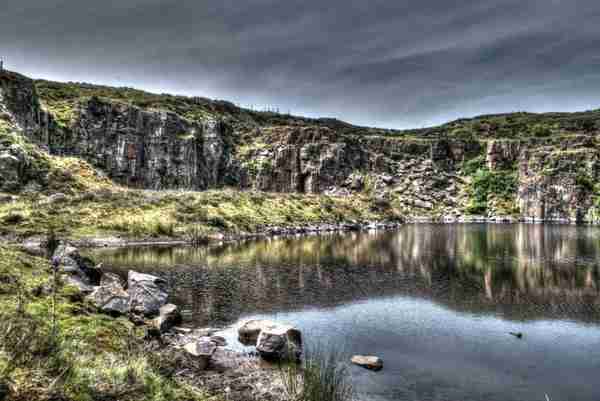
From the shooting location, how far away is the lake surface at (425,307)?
2033 cm

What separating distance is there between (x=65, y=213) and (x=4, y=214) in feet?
30.3

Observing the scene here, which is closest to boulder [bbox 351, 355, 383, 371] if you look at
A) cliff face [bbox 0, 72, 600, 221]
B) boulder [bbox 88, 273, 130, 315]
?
boulder [bbox 88, 273, 130, 315]

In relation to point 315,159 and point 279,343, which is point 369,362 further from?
point 315,159

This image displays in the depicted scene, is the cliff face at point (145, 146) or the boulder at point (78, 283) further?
the cliff face at point (145, 146)

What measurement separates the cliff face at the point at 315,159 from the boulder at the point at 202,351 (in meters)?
110

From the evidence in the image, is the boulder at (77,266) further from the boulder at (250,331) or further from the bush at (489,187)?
the bush at (489,187)

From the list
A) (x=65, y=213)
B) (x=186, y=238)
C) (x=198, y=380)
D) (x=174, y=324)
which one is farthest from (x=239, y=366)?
(x=65, y=213)

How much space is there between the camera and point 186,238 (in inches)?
2997

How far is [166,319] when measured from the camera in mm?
26297

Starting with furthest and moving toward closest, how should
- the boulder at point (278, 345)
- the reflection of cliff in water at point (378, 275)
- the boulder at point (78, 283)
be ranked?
the reflection of cliff in water at point (378, 275) → the boulder at point (78, 283) → the boulder at point (278, 345)

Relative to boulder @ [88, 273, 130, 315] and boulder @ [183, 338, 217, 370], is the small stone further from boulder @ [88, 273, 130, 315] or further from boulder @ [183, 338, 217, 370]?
boulder @ [88, 273, 130, 315]

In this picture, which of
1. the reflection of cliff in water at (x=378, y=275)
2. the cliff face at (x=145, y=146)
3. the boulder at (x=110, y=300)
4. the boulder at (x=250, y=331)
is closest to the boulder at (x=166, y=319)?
the boulder at (x=110, y=300)

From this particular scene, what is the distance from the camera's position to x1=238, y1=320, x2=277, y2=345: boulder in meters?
24.4

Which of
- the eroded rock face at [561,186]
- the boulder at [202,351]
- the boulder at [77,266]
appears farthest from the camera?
the eroded rock face at [561,186]
